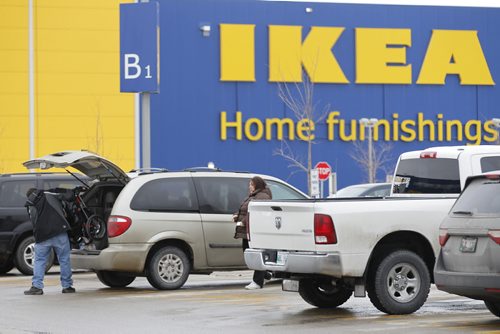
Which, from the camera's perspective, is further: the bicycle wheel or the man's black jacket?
the bicycle wheel

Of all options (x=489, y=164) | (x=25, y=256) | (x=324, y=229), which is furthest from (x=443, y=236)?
(x=25, y=256)

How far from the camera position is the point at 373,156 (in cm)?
5600

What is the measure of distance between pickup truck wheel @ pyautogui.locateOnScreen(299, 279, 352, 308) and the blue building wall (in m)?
39.1

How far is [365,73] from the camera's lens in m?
56.4

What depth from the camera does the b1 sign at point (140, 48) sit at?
29344 millimetres

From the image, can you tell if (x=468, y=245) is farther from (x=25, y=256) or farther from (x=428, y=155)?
(x=25, y=256)

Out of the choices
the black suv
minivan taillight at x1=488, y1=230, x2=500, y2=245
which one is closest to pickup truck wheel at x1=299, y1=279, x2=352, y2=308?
minivan taillight at x1=488, y1=230, x2=500, y2=245

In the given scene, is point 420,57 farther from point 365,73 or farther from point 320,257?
point 320,257

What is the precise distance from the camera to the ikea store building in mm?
52938

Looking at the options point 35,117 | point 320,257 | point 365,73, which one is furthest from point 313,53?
point 320,257

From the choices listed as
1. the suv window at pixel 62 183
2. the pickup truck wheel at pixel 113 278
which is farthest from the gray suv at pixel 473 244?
the suv window at pixel 62 183

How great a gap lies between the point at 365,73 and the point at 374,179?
483cm

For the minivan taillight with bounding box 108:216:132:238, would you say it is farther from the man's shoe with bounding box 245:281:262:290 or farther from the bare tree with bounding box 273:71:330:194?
the bare tree with bounding box 273:71:330:194

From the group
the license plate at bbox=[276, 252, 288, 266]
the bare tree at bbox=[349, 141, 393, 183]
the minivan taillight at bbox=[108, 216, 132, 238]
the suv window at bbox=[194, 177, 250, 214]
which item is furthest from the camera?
the bare tree at bbox=[349, 141, 393, 183]
